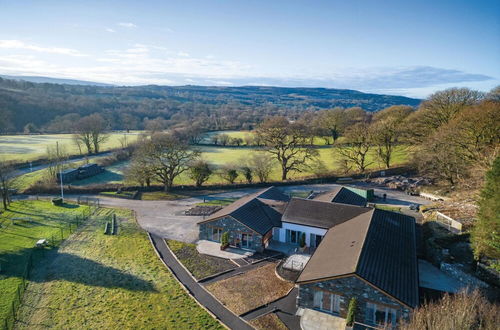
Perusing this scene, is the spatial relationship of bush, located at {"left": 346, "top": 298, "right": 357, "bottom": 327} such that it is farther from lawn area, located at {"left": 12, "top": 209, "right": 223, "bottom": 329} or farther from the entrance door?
the entrance door

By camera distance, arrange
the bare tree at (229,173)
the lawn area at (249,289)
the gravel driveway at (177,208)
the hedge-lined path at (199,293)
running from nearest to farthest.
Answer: the hedge-lined path at (199,293)
the lawn area at (249,289)
the gravel driveway at (177,208)
the bare tree at (229,173)

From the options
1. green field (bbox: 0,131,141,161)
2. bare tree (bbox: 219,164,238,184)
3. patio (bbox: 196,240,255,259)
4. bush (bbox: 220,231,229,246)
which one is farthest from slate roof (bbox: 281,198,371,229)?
green field (bbox: 0,131,141,161)

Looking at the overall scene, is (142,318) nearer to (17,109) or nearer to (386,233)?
(386,233)

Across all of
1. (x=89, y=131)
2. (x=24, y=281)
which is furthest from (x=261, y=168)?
(x=89, y=131)

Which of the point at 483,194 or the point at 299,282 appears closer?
the point at 299,282

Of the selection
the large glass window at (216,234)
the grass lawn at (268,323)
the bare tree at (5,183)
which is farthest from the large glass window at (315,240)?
the bare tree at (5,183)

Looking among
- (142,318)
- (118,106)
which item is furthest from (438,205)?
(118,106)

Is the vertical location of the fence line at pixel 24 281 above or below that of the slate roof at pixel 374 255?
below

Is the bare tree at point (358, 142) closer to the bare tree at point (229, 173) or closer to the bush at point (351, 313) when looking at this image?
the bare tree at point (229, 173)
